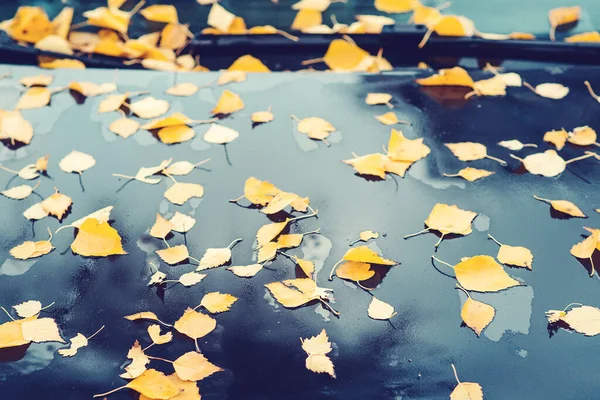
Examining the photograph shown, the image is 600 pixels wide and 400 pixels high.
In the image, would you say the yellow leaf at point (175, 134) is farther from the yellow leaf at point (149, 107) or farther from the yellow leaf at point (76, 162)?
the yellow leaf at point (76, 162)

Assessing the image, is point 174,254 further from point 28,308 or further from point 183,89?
point 183,89

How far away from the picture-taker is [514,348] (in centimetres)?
119

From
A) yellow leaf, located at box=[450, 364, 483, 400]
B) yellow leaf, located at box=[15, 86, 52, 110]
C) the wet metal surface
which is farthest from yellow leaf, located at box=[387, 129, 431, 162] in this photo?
yellow leaf, located at box=[15, 86, 52, 110]

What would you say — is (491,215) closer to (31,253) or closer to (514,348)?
(514,348)

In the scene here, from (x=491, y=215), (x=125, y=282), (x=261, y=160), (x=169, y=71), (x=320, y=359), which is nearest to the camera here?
(x=320, y=359)

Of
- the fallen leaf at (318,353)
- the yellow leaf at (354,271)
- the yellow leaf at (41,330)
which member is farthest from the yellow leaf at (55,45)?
the fallen leaf at (318,353)

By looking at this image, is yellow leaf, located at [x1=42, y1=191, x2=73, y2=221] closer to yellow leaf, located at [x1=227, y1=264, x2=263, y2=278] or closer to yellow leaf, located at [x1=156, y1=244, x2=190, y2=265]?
yellow leaf, located at [x1=156, y1=244, x2=190, y2=265]

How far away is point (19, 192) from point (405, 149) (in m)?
1.20

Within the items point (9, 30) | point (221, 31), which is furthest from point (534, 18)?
point (9, 30)

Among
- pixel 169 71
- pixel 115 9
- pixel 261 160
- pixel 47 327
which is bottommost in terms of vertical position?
pixel 47 327

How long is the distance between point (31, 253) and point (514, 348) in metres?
1.23

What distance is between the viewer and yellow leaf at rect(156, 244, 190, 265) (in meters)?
1.39

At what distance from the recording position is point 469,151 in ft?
5.57

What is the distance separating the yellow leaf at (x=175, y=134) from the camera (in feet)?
5.91
